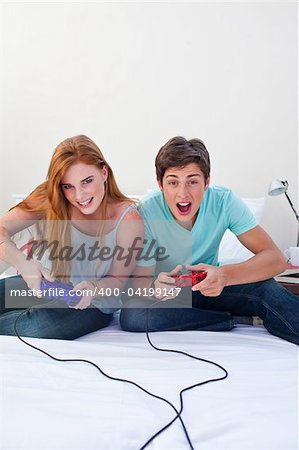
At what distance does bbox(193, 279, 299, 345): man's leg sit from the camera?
0.97 m

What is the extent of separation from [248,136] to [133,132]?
0.50 meters

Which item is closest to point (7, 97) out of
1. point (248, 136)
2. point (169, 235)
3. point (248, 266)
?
point (248, 136)

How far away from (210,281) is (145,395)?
1.10 ft

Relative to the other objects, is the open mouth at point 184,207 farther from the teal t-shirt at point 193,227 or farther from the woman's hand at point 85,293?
the woman's hand at point 85,293

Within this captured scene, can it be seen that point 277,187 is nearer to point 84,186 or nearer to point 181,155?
point 181,155

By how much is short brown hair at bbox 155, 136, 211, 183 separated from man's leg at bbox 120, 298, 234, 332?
1.06ft

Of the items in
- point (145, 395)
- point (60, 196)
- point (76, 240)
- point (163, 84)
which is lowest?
point (145, 395)

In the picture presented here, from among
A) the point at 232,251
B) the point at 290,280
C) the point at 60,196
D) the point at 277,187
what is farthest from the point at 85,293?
the point at 277,187

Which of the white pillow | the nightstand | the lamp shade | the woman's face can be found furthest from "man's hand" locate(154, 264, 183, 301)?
the lamp shade

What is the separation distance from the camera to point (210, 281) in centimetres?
97

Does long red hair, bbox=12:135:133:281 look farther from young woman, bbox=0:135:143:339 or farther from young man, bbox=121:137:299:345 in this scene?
young man, bbox=121:137:299:345

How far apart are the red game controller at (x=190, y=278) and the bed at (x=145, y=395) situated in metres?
0.13

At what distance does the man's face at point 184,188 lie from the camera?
1001mm

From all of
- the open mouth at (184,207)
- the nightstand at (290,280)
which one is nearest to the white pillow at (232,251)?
the nightstand at (290,280)
